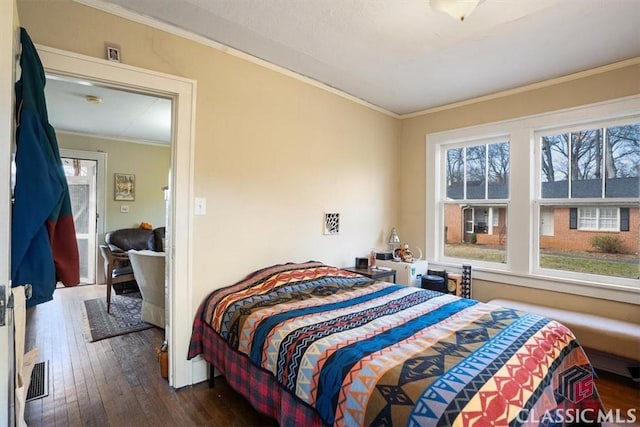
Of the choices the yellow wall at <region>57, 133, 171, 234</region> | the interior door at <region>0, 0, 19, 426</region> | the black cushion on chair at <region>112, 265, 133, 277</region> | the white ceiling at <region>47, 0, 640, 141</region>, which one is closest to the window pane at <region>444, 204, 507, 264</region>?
the white ceiling at <region>47, 0, 640, 141</region>

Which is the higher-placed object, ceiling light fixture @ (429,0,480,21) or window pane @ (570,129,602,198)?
ceiling light fixture @ (429,0,480,21)

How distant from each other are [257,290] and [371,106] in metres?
2.43

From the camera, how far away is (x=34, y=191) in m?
1.30

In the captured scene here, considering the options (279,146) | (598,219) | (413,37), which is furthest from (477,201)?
(279,146)

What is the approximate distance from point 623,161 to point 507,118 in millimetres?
968

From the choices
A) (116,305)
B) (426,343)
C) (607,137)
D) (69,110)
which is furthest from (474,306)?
(69,110)

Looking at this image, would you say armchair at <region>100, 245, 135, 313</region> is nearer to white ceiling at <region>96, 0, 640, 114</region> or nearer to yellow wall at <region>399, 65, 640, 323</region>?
white ceiling at <region>96, 0, 640, 114</region>

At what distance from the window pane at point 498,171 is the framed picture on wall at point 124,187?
17.8 feet

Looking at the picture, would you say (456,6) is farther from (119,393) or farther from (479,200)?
(119,393)

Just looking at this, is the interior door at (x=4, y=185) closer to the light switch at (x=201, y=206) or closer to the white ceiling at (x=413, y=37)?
the white ceiling at (x=413, y=37)

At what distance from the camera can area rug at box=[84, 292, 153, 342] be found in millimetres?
3150

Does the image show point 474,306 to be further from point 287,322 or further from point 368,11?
point 368,11

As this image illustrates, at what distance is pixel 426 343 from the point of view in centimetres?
145

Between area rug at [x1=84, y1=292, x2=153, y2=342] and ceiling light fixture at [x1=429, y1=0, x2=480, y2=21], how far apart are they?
361 centimetres
